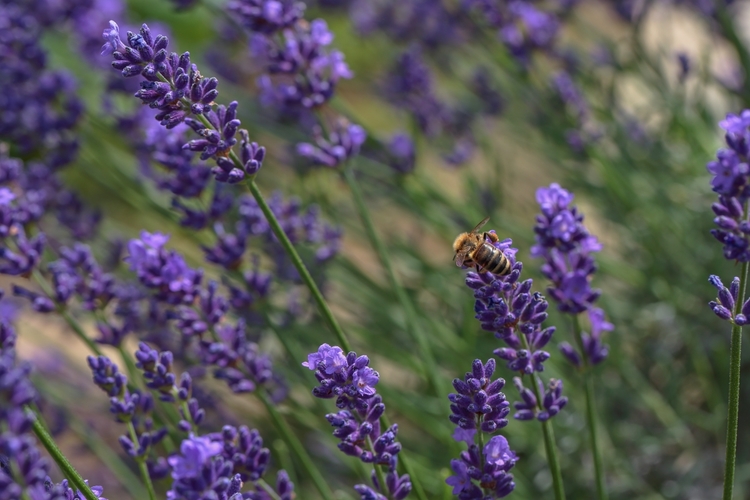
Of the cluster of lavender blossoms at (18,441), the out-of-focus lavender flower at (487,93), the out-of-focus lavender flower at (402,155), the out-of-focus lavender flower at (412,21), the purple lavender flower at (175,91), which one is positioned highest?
the out-of-focus lavender flower at (412,21)

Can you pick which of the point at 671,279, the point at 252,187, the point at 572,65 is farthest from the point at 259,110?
the point at 252,187

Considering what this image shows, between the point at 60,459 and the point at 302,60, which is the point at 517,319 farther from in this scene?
the point at 302,60

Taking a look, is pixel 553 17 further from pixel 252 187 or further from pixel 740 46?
pixel 252 187

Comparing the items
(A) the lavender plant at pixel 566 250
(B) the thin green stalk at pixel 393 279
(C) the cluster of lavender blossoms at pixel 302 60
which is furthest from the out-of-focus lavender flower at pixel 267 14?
(A) the lavender plant at pixel 566 250

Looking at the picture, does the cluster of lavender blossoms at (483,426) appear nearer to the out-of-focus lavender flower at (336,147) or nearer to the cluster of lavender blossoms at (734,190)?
the cluster of lavender blossoms at (734,190)

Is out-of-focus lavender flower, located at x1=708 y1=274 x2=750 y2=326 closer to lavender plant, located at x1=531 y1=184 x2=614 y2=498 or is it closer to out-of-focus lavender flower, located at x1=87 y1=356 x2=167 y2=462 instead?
lavender plant, located at x1=531 y1=184 x2=614 y2=498

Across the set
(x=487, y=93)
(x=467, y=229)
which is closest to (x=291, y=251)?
(x=467, y=229)
